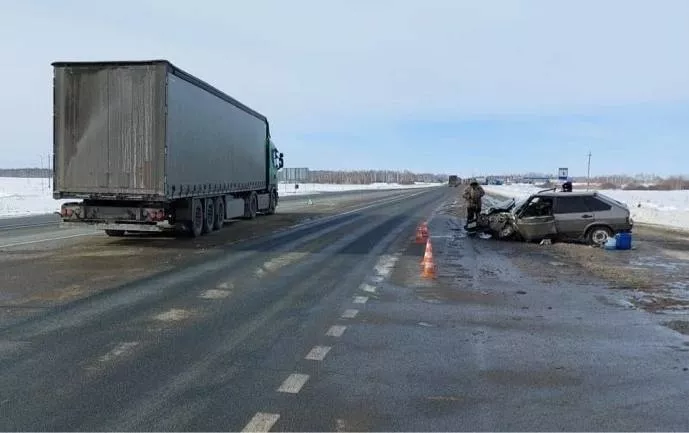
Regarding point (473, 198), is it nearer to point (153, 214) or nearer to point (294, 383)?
point (153, 214)

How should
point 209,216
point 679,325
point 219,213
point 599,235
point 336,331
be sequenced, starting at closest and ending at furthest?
point 336,331, point 679,325, point 599,235, point 209,216, point 219,213

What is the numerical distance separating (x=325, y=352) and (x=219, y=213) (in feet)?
48.3

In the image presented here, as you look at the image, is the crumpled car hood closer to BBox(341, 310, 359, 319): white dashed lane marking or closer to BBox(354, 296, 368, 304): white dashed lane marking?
BBox(354, 296, 368, 304): white dashed lane marking

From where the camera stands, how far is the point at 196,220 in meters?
17.7

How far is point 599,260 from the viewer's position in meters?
13.9

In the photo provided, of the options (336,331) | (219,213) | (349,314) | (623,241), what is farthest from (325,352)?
(219,213)

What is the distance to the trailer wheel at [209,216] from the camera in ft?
61.4

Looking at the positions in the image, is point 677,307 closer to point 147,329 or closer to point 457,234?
point 147,329

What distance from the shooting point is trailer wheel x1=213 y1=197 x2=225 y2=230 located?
20000mm

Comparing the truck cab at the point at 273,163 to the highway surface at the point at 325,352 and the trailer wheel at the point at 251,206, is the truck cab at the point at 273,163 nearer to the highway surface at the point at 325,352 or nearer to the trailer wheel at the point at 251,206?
the trailer wheel at the point at 251,206

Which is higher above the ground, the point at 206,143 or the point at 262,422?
the point at 206,143

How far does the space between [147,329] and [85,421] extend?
2664mm

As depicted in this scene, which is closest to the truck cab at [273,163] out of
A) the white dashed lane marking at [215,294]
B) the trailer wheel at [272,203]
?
the trailer wheel at [272,203]

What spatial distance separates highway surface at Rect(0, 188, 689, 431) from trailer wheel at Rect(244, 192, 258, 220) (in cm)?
1333
